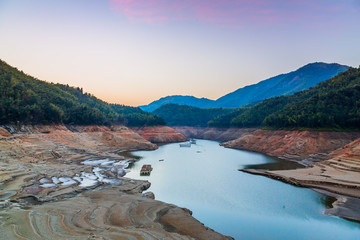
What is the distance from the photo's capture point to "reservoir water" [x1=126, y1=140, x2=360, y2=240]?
19.2 meters

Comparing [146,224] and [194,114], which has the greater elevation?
[194,114]

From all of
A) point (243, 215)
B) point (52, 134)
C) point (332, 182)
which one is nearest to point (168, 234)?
point (243, 215)

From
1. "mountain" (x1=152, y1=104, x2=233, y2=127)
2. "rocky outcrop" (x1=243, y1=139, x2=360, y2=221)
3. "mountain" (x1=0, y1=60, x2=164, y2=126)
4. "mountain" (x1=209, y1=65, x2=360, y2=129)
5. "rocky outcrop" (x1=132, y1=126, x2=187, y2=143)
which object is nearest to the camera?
"rocky outcrop" (x1=243, y1=139, x2=360, y2=221)

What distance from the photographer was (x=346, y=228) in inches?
784

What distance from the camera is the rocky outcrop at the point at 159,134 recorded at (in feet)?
355

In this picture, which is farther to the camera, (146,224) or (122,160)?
(122,160)

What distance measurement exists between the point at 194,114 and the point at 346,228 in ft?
539

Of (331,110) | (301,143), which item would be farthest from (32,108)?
(331,110)

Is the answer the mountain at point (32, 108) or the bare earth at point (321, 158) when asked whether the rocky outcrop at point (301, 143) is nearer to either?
the bare earth at point (321, 158)

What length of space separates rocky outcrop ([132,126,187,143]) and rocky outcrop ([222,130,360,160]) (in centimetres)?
4647

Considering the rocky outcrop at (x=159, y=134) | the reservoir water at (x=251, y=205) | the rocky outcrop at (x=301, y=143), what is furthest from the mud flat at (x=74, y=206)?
the rocky outcrop at (x=159, y=134)

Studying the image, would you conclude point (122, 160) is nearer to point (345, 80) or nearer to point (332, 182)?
point (332, 182)

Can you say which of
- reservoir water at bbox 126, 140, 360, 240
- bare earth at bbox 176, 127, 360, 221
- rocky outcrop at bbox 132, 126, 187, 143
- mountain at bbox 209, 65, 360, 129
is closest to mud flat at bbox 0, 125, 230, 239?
reservoir water at bbox 126, 140, 360, 240

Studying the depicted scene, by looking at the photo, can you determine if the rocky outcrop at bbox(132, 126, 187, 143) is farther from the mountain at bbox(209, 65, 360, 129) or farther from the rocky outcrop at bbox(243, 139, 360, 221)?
the rocky outcrop at bbox(243, 139, 360, 221)
